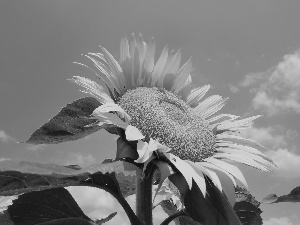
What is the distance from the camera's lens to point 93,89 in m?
3.02

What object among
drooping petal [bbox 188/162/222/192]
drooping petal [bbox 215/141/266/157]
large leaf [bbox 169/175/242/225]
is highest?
drooping petal [bbox 215/141/266/157]

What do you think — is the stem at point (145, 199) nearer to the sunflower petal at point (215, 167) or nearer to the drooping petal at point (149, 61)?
the sunflower petal at point (215, 167)

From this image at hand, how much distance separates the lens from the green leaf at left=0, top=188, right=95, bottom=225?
9.54 ft

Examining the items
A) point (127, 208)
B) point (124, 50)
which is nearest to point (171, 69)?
point (124, 50)

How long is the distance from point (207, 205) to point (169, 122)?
0.59 meters

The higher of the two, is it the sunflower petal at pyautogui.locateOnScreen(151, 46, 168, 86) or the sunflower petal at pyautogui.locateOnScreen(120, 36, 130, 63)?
the sunflower petal at pyautogui.locateOnScreen(151, 46, 168, 86)

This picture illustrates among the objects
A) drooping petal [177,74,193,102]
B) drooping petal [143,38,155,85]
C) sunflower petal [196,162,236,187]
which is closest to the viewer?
sunflower petal [196,162,236,187]

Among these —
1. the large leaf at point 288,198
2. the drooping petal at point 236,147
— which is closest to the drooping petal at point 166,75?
the drooping petal at point 236,147

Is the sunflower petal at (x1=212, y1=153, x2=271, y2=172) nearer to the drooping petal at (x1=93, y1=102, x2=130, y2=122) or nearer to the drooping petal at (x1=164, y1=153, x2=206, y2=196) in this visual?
the drooping petal at (x1=164, y1=153, x2=206, y2=196)

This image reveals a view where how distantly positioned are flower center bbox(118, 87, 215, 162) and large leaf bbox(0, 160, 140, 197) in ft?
Result: 1.38

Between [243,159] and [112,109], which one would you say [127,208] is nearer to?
[112,109]

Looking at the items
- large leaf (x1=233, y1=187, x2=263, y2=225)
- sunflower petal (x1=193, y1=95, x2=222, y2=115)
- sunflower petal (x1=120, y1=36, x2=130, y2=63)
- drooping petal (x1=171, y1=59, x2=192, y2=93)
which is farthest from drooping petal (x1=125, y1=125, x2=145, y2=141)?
large leaf (x1=233, y1=187, x2=263, y2=225)

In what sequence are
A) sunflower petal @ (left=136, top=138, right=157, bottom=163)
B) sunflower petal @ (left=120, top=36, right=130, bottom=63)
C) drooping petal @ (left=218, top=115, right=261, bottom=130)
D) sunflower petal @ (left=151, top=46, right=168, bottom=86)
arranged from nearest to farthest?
sunflower petal @ (left=136, top=138, right=157, bottom=163), sunflower petal @ (left=120, top=36, right=130, bottom=63), sunflower petal @ (left=151, top=46, right=168, bottom=86), drooping petal @ (left=218, top=115, right=261, bottom=130)

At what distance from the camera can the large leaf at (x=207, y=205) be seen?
9.22 feet
